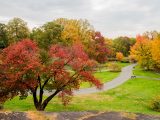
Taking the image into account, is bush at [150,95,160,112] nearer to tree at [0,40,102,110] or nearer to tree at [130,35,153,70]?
tree at [0,40,102,110]

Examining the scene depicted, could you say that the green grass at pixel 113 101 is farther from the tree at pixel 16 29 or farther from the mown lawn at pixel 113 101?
the tree at pixel 16 29

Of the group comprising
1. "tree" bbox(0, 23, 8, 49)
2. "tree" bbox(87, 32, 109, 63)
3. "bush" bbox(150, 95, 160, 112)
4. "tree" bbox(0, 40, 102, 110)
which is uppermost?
"tree" bbox(0, 23, 8, 49)

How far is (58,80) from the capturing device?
28.0m

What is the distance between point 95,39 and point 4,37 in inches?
1124

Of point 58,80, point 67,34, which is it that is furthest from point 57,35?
point 58,80

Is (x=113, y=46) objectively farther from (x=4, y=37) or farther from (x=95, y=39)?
(x=4, y=37)

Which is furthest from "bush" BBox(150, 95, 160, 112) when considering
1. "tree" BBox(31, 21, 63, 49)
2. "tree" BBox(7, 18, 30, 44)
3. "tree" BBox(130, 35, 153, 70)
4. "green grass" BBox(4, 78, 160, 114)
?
"tree" BBox(7, 18, 30, 44)

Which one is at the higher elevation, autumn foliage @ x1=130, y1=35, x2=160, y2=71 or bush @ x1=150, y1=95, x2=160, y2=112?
autumn foliage @ x1=130, y1=35, x2=160, y2=71

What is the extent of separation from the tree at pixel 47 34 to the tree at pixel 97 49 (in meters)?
11.8

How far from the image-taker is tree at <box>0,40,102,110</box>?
25.6m

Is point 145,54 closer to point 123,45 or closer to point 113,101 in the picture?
point 113,101

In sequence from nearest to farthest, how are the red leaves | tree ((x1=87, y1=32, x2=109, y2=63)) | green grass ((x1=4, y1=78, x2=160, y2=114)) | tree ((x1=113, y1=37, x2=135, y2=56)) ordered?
the red leaves → green grass ((x1=4, y1=78, x2=160, y2=114)) → tree ((x1=87, y1=32, x2=109, y2=63)) → tree ((x1=113, y1=37, x2=135, y2=56))

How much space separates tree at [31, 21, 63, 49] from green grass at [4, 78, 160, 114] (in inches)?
1024

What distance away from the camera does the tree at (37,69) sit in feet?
83.9
